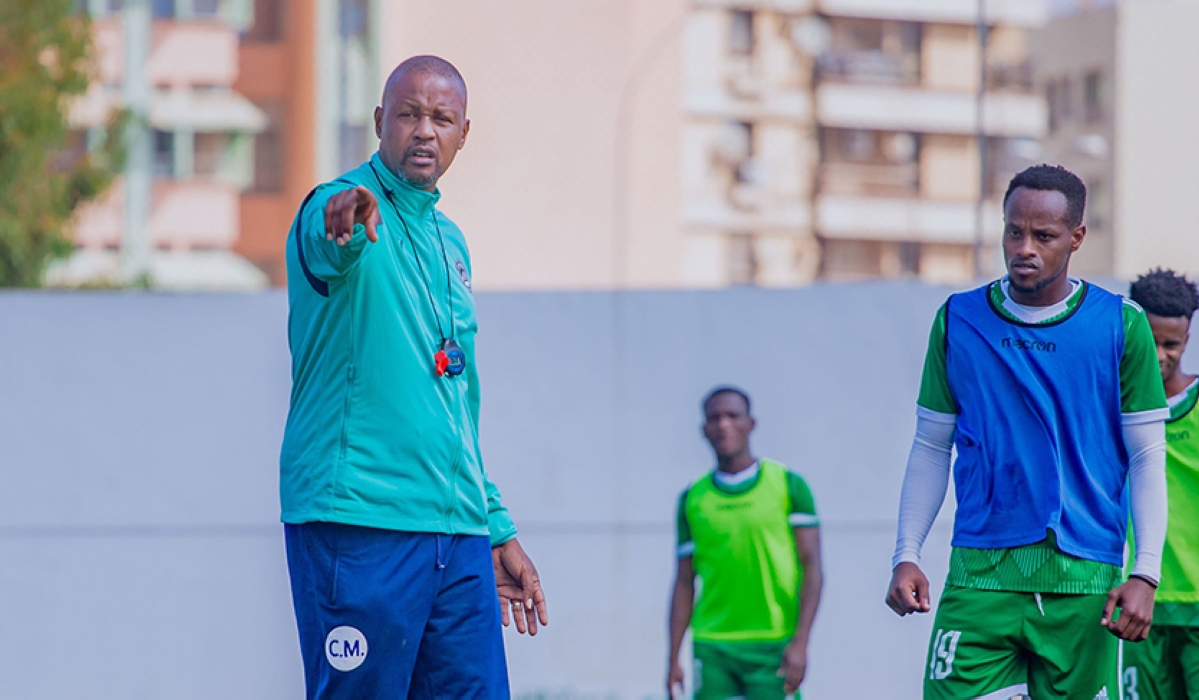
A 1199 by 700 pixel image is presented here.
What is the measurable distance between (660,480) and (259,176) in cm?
1768

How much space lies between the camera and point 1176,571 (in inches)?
200

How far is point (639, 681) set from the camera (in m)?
7.60

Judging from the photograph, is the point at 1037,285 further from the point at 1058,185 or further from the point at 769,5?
the point at 769,5

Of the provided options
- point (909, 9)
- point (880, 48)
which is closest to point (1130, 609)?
point (909, 9)

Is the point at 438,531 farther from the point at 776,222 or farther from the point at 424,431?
the point at 776,222

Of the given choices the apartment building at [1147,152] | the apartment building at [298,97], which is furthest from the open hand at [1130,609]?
the apartment building at [298,97]

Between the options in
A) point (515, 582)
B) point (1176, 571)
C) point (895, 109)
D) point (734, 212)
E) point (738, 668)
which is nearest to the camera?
point (515, 582)

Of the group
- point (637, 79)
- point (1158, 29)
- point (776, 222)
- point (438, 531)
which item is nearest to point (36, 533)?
point (438, 531)

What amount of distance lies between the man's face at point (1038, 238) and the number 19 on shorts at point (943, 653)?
32.1 inches

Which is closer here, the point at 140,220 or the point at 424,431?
the point at 424,431

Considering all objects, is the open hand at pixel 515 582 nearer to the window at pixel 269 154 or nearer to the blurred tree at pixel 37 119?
the blurred tree at pixel 37 119

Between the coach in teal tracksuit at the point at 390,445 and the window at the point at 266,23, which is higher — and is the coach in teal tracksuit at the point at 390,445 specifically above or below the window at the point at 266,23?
below

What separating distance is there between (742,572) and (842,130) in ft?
94.9

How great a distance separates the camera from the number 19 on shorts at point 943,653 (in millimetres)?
3908
